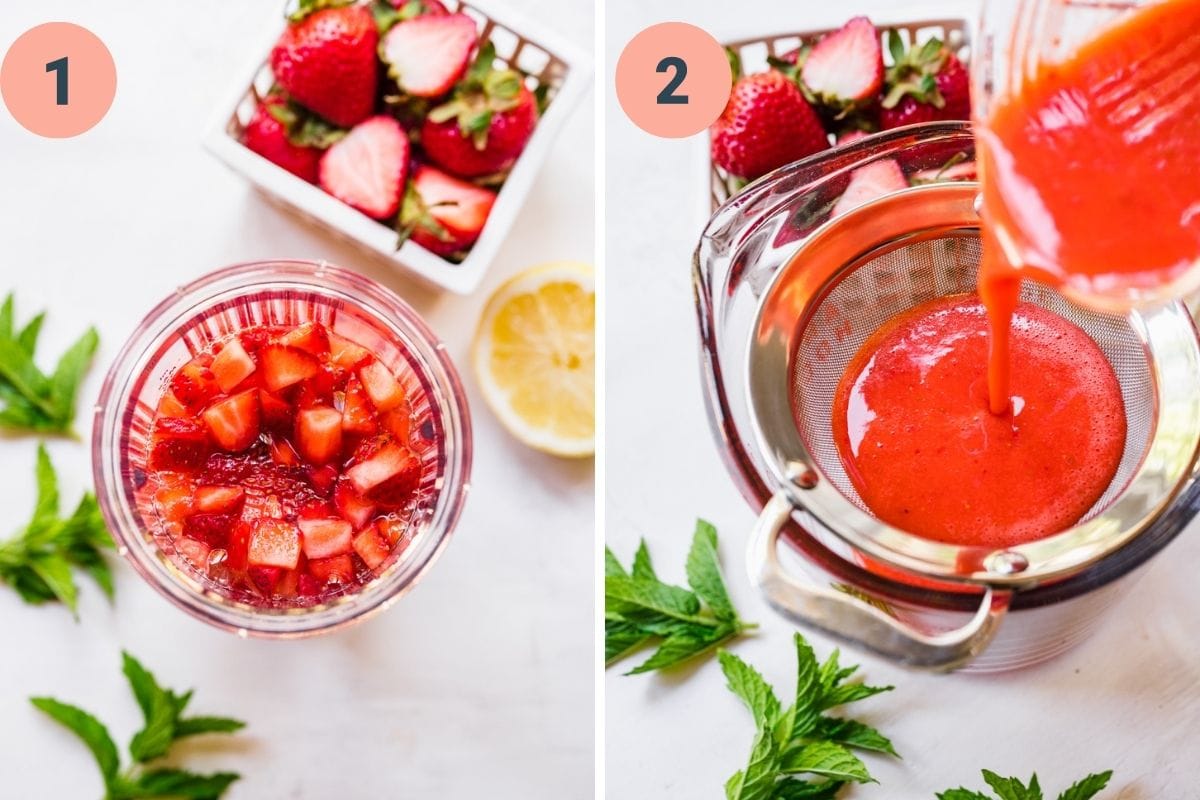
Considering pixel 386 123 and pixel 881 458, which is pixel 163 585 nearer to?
pixel 386 123

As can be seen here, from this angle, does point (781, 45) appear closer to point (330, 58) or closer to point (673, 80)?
point (673, 80)

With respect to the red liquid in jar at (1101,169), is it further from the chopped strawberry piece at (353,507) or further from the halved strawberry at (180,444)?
the halved strawberry at (180,444)

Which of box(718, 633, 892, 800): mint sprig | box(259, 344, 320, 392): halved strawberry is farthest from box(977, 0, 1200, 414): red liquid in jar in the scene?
box(259, 344, 320, 392): halved strawberry

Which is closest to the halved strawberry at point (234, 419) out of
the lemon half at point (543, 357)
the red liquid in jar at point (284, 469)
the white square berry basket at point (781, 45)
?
the red liquid in jar at point (284, 469)

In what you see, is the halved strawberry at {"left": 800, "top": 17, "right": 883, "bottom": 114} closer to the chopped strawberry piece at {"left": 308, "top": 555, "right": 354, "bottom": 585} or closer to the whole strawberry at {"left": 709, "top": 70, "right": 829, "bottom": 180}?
the whole strawberry at {"left": 709, "top": 70, "right": 829, "bottom": 180}

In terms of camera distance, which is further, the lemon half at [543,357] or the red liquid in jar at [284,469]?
the lemon half at [543,357]

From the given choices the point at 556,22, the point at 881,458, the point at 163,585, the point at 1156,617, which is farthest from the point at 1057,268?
the point at 163,585

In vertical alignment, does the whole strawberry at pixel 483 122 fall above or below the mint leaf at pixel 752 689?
above
